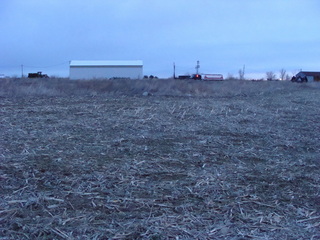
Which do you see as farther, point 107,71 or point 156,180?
point 107,71

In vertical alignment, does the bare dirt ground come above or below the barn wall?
below

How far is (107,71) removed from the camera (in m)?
51.8

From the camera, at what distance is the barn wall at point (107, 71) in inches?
2009

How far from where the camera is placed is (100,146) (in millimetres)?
6703

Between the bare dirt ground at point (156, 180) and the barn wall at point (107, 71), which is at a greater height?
the barn wall at point (107, 71)

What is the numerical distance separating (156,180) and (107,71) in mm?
47891

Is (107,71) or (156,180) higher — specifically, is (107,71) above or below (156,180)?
above

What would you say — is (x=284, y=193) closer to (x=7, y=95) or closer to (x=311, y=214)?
(x=311, y=214)

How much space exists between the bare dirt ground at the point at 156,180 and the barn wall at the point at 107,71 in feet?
139

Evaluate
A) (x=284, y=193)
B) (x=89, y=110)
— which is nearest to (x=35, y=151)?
(x=284, y=193)

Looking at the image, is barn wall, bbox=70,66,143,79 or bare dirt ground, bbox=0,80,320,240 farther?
barn wall, bbox=70,66,143,79

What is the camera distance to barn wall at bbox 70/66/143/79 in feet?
167

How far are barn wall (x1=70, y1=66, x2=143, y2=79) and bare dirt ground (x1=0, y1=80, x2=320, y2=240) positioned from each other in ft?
139

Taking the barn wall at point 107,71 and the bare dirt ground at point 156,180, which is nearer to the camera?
the bare dirt ground at point 156,180
